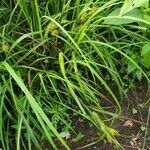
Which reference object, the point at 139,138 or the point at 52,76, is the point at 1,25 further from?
the point at 139,138

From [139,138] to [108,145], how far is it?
6.1 inches

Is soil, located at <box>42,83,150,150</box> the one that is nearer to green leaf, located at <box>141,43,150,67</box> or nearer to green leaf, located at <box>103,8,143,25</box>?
green leaf, located at <box>141,43,150,67</box>

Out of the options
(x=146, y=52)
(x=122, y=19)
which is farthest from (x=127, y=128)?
(x=122, y=19)

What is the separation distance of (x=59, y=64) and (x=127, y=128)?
457 millimetres

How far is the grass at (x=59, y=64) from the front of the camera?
171cm

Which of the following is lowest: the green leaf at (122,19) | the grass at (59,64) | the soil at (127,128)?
the soil at (127,128)

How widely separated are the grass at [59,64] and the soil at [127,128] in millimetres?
40

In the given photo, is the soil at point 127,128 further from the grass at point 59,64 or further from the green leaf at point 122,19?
the green leaf at point 122,19

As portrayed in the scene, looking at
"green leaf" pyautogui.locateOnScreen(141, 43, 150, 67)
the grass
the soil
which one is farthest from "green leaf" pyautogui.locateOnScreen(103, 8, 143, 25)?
the soil

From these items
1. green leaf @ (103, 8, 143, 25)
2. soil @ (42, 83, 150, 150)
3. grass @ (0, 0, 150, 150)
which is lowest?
soil @ (42, 83, 150, 150)

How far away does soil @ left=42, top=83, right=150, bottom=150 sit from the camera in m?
1.77

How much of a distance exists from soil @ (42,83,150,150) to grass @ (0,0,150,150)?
4 centimetres

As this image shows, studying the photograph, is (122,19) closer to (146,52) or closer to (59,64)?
(146,52)

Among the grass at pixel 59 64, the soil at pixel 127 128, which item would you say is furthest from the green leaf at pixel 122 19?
the soil at pixel 127 128
